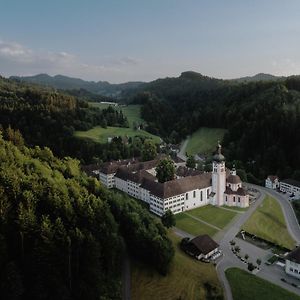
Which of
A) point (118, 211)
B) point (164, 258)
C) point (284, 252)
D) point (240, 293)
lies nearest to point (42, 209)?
point (118, 211)

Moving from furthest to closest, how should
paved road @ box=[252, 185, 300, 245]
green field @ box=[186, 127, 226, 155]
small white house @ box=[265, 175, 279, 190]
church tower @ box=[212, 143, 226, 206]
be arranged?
green field @ box=[186, 127, 226, 155]
small white house @ box=[265, 175, 279, 190]
church tower @ box=[212, 143, 226, 206]
paved road @ box=[252, 185, 300, 245]

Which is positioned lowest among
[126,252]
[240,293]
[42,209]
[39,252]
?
[240,293]

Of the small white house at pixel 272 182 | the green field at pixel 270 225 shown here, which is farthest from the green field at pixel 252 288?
the small white house at pixel 272 182

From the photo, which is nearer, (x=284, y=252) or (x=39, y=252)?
(x=39, y=252)

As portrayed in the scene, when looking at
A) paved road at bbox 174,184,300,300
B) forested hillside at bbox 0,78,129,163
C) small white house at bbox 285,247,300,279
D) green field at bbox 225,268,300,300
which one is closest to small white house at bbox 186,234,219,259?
paved road at bbox 174,184,300,300

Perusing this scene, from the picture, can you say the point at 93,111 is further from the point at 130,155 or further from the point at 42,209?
the point at 42,209

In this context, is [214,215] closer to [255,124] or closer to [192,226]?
[192,226]

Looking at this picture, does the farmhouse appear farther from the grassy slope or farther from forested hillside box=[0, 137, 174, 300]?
the grassy slope
